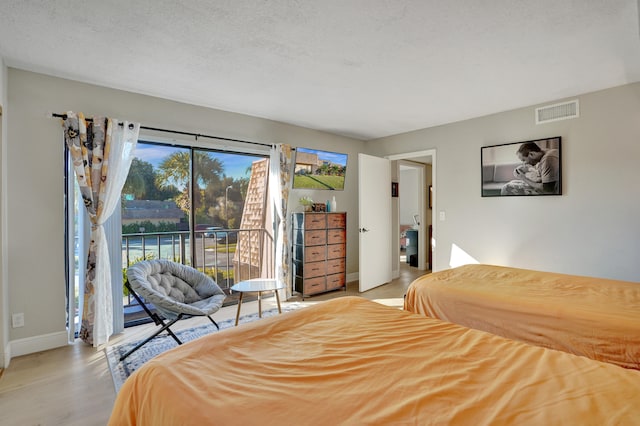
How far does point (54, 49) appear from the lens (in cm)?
247

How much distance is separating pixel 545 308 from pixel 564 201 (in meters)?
2.19

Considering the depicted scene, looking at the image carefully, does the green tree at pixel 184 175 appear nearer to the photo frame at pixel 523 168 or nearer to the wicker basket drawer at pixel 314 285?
the wicker basket drawer at pixel 314 285

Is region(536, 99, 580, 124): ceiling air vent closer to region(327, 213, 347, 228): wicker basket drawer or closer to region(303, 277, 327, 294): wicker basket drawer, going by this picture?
region(327, 213, 347, 228): wicker basket drawer

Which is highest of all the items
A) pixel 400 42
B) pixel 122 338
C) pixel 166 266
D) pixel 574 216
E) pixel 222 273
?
pixel 400 42

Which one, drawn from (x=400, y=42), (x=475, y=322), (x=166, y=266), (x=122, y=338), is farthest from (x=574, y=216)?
(x=122, y=338)

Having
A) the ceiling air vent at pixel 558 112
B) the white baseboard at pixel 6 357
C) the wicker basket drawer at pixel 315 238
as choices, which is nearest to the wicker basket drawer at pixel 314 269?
the wicker basket drawer at pixel 315 238

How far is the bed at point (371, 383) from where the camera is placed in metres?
→ 0.94

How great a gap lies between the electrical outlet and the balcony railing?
944mm

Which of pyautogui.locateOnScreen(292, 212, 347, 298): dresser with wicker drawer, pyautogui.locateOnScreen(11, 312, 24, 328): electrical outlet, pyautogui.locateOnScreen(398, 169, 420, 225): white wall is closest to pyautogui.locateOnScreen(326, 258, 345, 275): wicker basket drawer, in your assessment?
pyautogui.locateOnScreen(292, 212, 347, 298): dresser with wicker drawer

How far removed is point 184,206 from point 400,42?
3074 mm

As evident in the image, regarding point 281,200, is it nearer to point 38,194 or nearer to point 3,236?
point 38,194

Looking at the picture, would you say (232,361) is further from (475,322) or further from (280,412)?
(475,322)

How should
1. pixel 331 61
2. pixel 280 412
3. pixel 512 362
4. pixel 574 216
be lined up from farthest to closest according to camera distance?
1. pixel 574 216
2. pixel 331 61
3. pixel 512 362
4. pixel 280 412

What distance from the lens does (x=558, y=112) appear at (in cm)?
367
